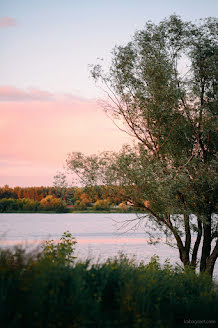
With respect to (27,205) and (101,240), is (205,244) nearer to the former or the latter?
(101,240)

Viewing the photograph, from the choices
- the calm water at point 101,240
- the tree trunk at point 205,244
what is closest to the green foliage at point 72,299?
the calm water at point 101,240

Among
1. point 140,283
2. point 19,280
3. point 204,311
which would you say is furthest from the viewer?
point 204,311

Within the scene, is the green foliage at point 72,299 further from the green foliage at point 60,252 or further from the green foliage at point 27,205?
the green foliage at point 27,205

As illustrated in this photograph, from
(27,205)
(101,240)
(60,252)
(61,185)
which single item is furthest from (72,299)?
(27,205)

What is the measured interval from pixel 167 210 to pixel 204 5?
9.54 meters

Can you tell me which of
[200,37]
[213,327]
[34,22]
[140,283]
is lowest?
[213,327]

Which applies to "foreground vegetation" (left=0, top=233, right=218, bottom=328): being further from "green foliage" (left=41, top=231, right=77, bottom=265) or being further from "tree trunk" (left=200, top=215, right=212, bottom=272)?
"tree trunk" (left=200, top=215, right=212, bottom=272)

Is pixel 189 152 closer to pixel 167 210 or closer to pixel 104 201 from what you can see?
pixel 167 210

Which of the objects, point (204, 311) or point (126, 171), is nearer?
point (204, 311)

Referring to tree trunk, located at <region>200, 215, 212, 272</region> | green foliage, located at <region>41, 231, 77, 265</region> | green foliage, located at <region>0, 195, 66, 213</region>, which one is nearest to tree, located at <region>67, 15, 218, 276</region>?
tree trunk, located at <region>200, 215, 212, 272</region>

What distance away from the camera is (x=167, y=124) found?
16172mm

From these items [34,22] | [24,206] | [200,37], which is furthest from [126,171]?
[24,206]

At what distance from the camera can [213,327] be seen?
279 inches

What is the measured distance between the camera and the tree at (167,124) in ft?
50.8
